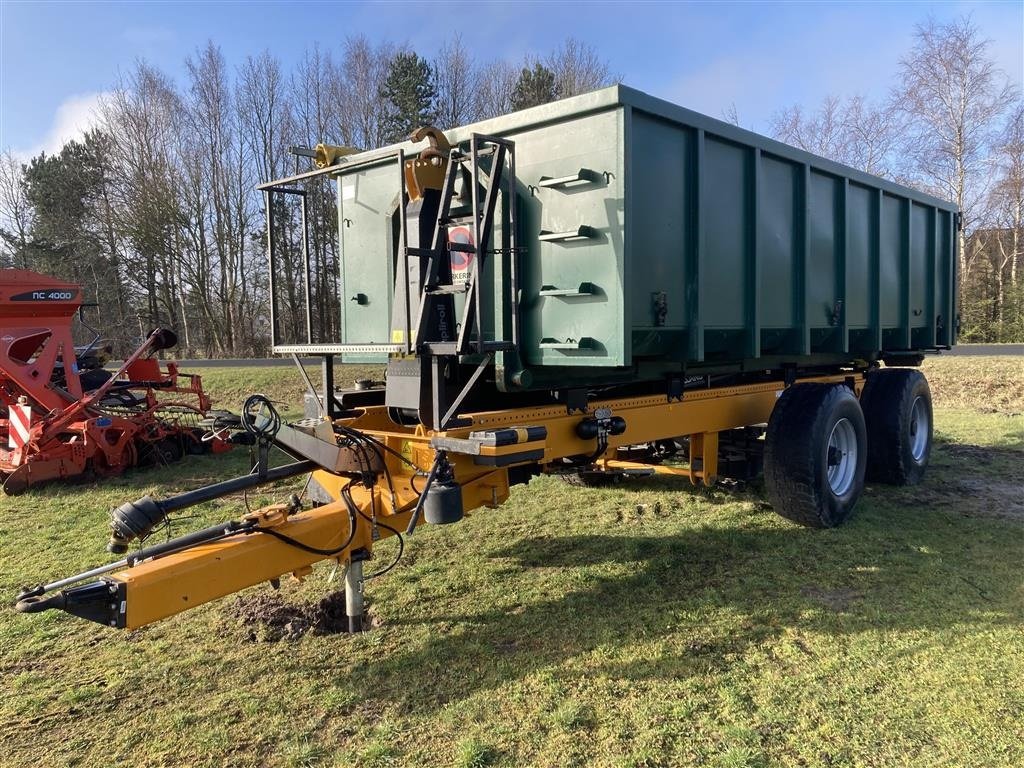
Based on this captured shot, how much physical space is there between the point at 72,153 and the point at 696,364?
32782 millimetres

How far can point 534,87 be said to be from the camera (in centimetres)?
2867

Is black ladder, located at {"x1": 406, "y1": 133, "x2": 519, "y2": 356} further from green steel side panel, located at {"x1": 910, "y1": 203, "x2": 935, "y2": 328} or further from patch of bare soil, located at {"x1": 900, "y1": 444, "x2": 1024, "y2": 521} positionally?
green steel side panel, located at {"x1": 910, "y1": 203, "x2": 935, "y2": 328}

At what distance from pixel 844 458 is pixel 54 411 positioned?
7.96m

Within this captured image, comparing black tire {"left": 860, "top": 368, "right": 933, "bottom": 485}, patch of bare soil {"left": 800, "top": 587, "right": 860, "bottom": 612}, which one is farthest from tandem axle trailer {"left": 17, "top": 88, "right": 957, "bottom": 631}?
black tire {"left": 860, "top": 368, "right": 933, "bottom": 485}

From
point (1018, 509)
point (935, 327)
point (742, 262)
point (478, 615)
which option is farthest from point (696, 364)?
point (935, 327)

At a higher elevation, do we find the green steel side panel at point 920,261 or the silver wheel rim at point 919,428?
the green steel side panel at point 920,261

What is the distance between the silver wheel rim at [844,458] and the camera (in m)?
5.79

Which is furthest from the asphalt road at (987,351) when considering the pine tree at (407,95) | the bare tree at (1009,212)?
the pine tree at (407,95)

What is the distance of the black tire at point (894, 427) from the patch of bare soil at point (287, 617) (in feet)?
17.6

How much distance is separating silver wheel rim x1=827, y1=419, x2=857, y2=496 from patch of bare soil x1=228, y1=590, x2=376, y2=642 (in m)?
3.85

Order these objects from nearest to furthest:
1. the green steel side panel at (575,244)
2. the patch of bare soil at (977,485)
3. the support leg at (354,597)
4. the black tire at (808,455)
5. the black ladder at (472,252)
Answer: the black ladder at (472,252) → the green steel side panel at (575,244) → the support leg at (354,597) → the black tire at (808,455) → the patch of bare soil at (977,485)

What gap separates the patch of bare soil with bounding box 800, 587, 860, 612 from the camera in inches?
163

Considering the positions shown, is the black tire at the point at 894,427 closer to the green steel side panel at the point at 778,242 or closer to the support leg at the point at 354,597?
the green steel side panel at the point at 778,242

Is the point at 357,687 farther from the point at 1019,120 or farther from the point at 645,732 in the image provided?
the point at 1019,120
